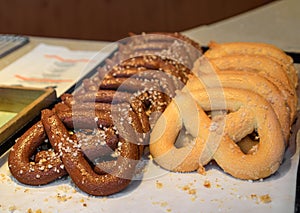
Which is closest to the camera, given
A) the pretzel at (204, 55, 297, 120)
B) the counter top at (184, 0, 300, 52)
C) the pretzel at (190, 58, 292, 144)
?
the pretzel at (190, 58, 292, 144)

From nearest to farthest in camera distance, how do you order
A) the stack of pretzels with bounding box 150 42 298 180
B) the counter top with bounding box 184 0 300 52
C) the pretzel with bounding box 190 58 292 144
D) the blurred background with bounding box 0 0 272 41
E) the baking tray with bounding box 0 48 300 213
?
1. the baking tray with bounding box 0 48 300 213
2. the stack of pretzels with bounding box 150 42 298 180
3. the pretzel with bounding box 190 58 292 144
4. the counter top with bounding box 184 0 300 52
5. the blurred background with bounding box 0 0 272 41

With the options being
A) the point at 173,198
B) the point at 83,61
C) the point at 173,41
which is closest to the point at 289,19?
the point at 173,41

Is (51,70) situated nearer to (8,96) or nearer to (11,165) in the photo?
(8,96)

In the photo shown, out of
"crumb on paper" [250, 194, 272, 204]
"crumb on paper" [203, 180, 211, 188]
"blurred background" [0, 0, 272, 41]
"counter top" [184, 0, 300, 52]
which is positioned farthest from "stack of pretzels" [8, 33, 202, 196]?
"blurred background" [0, 0, 272, 41]

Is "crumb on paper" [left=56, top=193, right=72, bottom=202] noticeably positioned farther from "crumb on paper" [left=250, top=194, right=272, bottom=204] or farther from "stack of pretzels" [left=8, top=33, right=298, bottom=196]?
"crumb on paper" [left=250, top=194, right=272, bottom=204]

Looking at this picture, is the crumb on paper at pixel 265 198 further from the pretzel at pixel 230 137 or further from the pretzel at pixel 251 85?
the pretzel at pixel 251 85

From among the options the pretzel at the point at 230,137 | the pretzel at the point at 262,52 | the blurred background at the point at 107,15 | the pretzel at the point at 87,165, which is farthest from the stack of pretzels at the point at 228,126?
the blurred background at the point at 107,15
